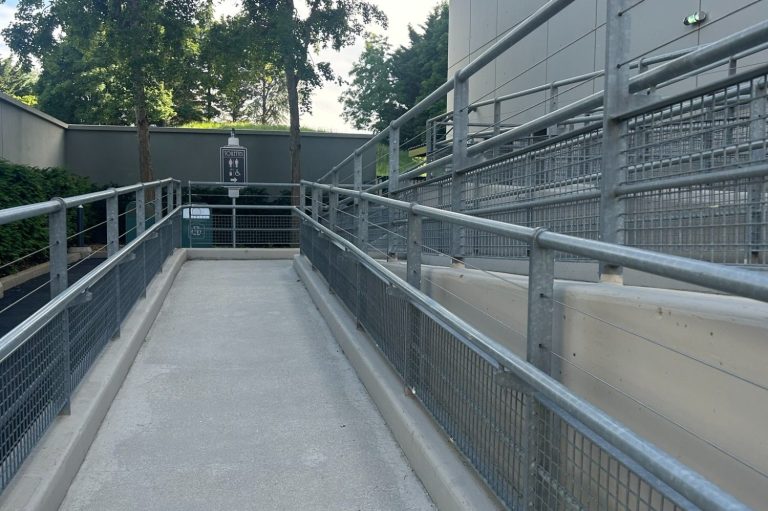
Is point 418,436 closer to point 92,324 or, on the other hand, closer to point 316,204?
point 92,324

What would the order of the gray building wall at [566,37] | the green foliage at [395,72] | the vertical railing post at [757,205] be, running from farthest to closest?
the green foliage at [395,72], the gray building wall at [566,37], the vertical railing post at [757,205]

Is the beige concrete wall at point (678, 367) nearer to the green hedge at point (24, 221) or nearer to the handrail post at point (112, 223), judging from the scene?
the handrail post at point (112, 223)

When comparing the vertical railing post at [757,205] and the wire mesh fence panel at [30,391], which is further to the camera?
the wire mesh fence panel at [30,391]

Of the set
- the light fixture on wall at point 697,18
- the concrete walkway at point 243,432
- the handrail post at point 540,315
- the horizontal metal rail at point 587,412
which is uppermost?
the light fixture on wall at point 697,18

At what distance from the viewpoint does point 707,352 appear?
78.3 inches

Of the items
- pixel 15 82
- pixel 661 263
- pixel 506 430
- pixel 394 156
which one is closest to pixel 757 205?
pixel 506 430

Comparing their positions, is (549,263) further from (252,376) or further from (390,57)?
(390,57)

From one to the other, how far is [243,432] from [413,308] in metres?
1.20

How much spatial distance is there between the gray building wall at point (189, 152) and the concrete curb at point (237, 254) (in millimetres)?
8222

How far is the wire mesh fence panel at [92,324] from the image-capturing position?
12.2 ft

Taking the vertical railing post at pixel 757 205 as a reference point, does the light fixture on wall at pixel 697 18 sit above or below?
above

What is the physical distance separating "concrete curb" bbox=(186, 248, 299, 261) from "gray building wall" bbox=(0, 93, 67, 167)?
5.01m

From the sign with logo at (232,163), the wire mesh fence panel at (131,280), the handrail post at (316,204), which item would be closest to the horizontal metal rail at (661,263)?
the wire mesh fence panel at (131,280)

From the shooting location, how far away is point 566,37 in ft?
36.1
